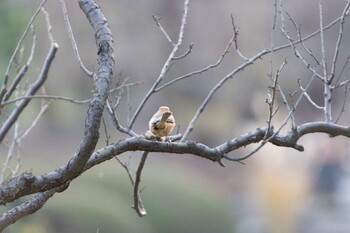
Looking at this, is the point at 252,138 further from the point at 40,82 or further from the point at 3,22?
the point at 3,22

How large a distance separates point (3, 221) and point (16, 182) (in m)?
0.29

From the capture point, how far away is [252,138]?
8.32 ft

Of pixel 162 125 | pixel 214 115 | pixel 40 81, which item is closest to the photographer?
pixel 40 81

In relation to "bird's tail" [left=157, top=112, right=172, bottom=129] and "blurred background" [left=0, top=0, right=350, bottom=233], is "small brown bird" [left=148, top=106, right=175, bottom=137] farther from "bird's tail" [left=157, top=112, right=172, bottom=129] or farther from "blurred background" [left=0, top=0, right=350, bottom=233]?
"blurred background" [left=0, top=0, right=350, bottom=233]

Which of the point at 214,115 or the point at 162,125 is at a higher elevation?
the point at 214,115

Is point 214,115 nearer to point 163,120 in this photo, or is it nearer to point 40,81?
point 163,120

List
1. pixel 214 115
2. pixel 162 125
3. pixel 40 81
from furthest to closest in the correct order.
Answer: pixel 214 115, pixel 162 125, pixel 40 81

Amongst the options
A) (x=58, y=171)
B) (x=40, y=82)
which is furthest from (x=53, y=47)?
(x=58, y=171)

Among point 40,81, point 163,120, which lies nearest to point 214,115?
point 163,120

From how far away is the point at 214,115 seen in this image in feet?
54.8

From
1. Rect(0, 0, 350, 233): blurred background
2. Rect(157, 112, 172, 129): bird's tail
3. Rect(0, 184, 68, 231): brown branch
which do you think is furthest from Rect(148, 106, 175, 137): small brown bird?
Rect(0, 0, 350, 233): blurred background

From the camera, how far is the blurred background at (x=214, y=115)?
11254mm

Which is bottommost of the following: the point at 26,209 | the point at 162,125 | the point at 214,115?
the point at 26,209

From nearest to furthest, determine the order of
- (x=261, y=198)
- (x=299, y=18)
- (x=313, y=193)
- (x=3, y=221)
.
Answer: (x=3, y=221)
(x=261, y=198)
(x=313, y=193)
(x=299, y=18)
